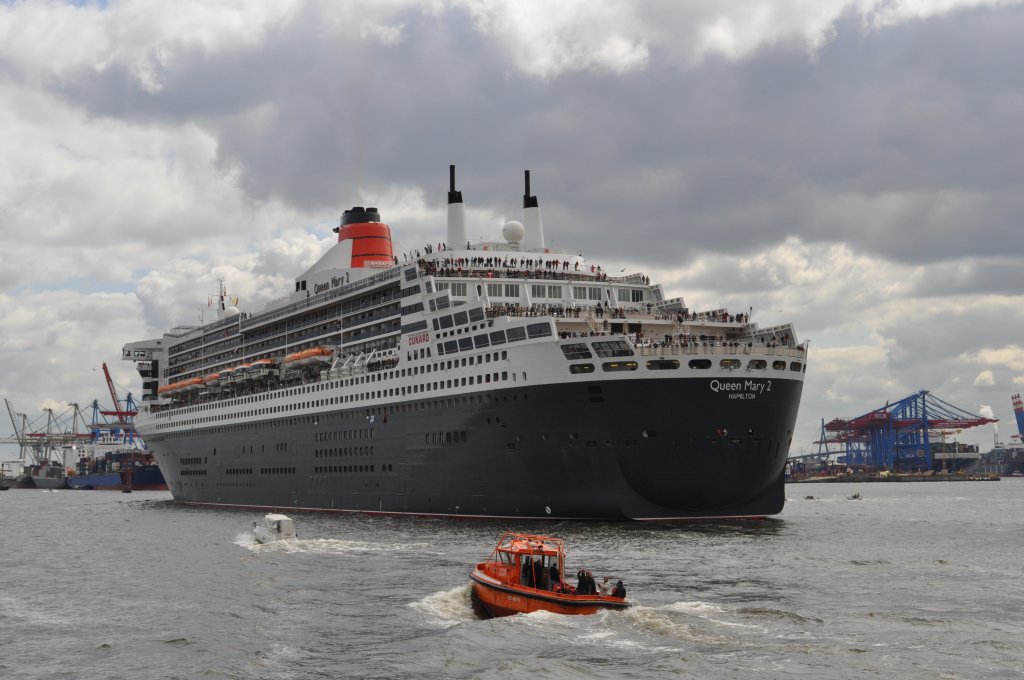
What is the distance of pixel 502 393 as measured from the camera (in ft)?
201

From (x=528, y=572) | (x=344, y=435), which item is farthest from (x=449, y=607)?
(x=344, y=435)

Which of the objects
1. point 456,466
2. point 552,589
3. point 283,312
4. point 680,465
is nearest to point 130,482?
point 283,312

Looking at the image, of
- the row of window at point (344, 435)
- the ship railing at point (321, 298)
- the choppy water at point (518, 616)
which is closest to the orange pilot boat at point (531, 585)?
the choppy water at point (518, 616)

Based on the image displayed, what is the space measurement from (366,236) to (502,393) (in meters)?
37.5

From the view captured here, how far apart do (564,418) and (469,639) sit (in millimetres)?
27347

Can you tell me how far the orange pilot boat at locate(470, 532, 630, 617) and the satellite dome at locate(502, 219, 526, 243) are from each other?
143ft

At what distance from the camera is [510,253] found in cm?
7569

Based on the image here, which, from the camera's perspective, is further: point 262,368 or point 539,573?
point 262,368

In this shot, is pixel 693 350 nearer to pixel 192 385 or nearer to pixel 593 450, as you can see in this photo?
pixel 593 450

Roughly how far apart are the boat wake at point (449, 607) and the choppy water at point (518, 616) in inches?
5.4

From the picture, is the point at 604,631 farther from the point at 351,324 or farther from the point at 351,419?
the point at 351,324

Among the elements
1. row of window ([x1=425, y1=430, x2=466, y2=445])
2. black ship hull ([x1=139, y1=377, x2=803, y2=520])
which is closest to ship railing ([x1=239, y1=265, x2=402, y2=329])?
black ship hull ([x1=139, y1=377, x2=803, y2=520])

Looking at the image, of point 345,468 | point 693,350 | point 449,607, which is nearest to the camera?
point 449,607

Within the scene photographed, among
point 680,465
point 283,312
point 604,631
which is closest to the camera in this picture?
point 604,631
